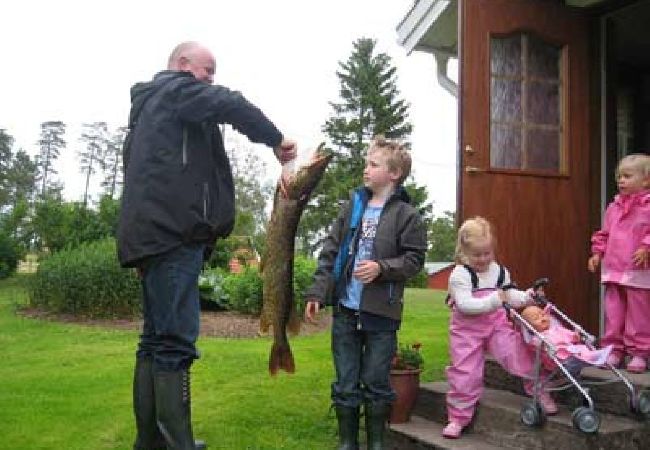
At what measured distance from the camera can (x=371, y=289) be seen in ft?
12.1

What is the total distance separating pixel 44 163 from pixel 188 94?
59.5 m

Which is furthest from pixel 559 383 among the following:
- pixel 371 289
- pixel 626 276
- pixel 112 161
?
pixel 112 161

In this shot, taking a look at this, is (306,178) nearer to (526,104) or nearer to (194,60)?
(194,60)

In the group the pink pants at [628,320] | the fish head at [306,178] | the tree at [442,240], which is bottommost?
the pink pants at [628,320]

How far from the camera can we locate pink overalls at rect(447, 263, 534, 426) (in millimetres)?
3842

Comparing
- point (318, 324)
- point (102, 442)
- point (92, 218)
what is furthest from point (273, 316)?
point (92, 218)

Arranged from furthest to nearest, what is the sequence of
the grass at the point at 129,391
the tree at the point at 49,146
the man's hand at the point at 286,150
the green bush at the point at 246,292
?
the tree at the point at 49,146
the green bush at the point at 246,292
the grass at the point at 129,391
the man's hand at the point at 286,150

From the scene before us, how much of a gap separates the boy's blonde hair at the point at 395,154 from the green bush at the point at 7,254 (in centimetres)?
1702

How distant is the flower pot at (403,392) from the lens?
4.24 metres

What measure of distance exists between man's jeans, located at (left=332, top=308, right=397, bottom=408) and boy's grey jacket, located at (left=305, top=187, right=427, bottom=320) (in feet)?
0.46

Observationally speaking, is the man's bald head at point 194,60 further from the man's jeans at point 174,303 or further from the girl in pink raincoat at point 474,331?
the girl in pink raincoat at point 474,331

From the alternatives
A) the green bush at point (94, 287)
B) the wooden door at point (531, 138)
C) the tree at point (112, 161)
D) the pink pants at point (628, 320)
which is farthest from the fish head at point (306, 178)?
the tree at point (112, 161)

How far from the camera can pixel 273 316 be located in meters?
3.34

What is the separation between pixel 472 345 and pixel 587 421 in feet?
2.57
